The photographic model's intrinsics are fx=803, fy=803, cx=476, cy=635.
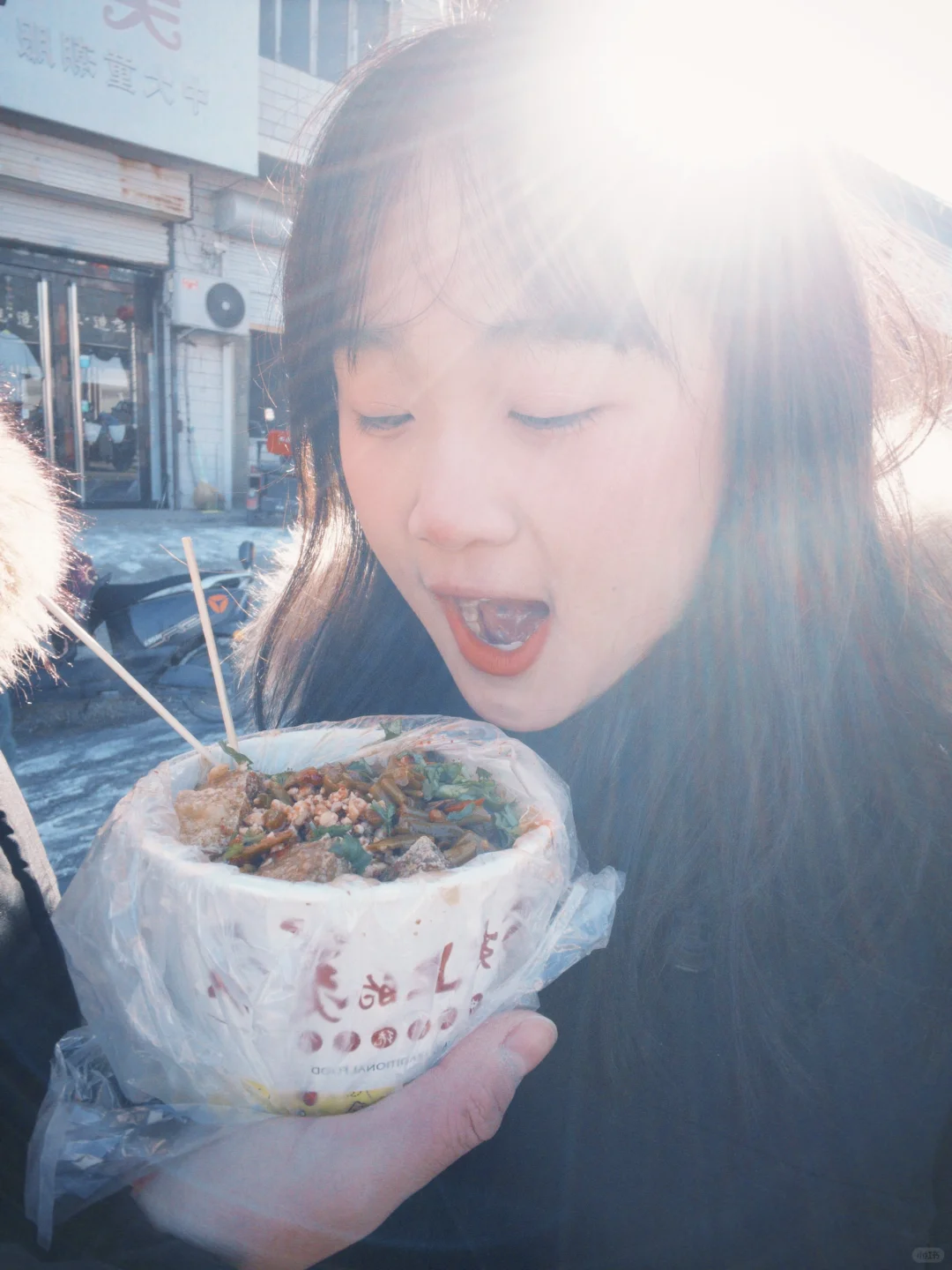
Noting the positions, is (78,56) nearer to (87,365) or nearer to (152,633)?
(87,365)

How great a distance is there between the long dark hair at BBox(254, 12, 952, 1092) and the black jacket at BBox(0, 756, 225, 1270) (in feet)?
2.18

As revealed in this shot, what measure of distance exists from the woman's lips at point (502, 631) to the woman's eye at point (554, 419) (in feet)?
0.92

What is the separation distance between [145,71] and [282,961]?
424 inches

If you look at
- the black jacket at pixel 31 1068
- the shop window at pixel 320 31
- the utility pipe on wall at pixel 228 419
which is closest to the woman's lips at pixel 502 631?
the black jacket at pixel 31 1068

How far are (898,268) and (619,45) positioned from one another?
22.6 inches

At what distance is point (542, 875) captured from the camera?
3.25 feet

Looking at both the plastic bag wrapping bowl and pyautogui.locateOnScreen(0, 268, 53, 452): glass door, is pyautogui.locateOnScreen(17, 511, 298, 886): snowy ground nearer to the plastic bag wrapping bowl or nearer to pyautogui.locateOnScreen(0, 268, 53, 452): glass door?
the plastic bag wrapping bowl

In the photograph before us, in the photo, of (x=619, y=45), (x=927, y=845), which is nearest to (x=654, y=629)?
(x=927, y=845)

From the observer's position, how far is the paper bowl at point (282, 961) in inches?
34.5

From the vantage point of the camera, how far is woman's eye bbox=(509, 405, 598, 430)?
110 cm

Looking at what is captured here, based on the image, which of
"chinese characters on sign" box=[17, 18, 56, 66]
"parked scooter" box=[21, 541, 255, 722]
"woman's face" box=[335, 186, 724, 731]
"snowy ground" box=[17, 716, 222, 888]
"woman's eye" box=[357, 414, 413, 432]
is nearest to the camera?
"woman's face" box=[335, 186, 724, 731]

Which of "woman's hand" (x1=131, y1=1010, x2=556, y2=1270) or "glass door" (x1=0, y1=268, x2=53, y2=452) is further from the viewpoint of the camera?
"glass door" (x1=0, y1=268, x2=53, y2=452)

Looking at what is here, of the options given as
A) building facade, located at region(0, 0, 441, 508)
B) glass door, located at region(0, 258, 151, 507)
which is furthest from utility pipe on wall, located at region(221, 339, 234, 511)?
glass door, located at region(0, 258, 151, 507)

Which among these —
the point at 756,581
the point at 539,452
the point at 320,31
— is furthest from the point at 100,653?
the point at 320,31
